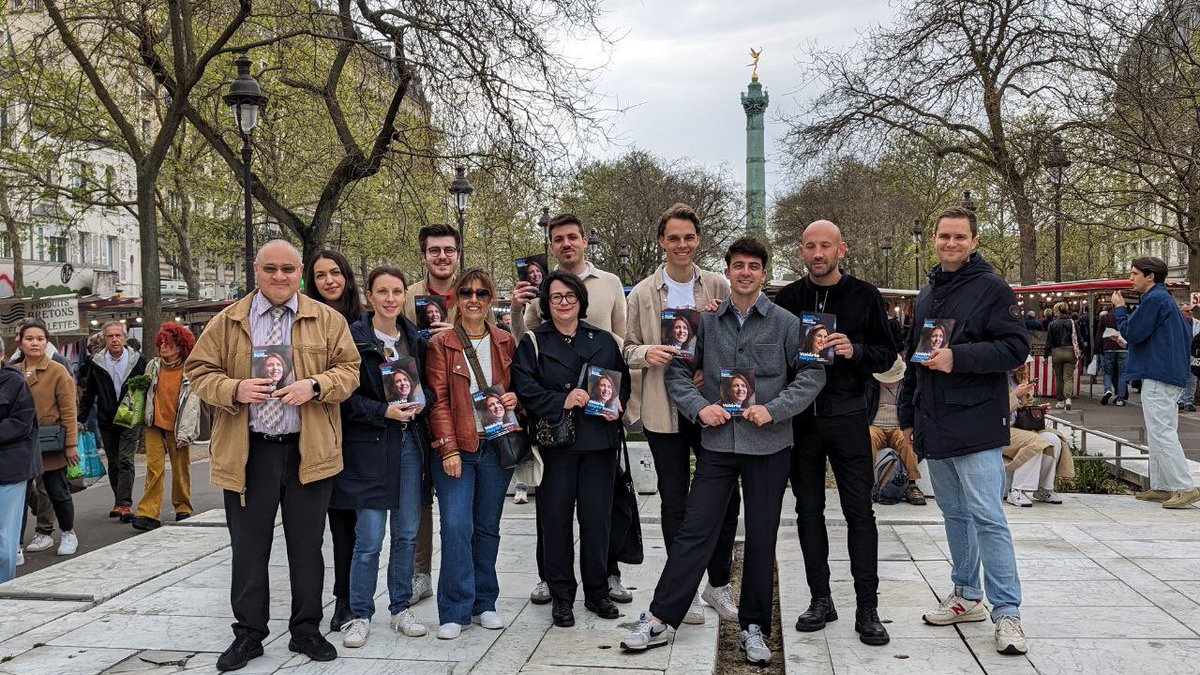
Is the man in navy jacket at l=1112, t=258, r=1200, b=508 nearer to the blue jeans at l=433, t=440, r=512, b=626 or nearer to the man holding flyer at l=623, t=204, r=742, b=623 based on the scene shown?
the man holding flyer at l=623, t=204, r=742, b=623

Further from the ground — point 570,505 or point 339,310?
point 339,310

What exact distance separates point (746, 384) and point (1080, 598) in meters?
2.65

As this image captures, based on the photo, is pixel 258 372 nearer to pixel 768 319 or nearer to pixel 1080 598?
pixel 768 319

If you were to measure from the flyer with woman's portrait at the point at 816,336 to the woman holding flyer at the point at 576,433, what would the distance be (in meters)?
1.04

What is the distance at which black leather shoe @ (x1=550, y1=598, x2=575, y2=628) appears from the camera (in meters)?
5.63

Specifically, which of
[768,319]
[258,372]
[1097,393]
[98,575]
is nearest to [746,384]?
[768,319]

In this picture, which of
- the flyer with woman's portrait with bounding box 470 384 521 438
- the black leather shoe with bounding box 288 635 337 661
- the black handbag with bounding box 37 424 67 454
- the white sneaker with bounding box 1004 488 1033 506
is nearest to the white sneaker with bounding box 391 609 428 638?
the black leather shoe with bounding box 288 635 337 661

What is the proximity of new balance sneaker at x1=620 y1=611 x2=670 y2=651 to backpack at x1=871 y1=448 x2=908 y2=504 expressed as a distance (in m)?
4.05

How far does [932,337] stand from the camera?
513 cm

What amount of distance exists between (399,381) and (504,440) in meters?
0.67

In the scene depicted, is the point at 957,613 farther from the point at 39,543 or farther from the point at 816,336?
the point at 39,543

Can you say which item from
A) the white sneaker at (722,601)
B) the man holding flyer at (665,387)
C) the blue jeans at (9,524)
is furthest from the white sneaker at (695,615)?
the blue jeans at (9,524)

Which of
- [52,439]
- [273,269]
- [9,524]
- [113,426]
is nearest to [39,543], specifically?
[52,439]

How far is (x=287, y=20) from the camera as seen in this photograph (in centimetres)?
1573
